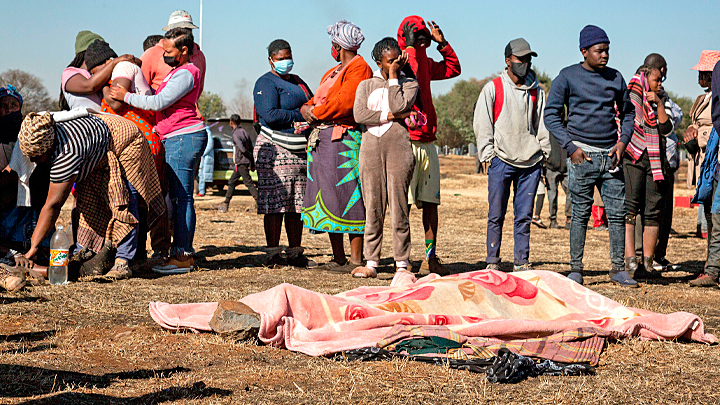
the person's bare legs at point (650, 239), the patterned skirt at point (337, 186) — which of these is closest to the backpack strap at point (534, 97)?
the patterned skirt at point (337, 186)

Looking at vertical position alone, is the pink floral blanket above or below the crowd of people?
below

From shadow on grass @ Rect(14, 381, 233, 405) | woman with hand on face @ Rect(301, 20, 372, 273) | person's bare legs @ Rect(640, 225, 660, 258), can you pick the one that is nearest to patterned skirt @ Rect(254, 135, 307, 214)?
woman with hand on face @ Rect(301, 20, 372, 273)

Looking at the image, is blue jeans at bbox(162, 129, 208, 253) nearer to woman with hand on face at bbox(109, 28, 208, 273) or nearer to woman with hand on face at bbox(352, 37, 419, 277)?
woman with hand on face at bbox(109, 28, 208, 273)

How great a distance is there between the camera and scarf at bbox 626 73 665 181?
7.21 m

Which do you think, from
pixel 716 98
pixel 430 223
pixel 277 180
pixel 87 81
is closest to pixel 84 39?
pixel 87 81

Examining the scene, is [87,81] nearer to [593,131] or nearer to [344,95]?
[344,95]

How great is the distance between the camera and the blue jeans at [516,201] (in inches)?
264

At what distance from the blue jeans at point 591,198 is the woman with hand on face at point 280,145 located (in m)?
2.60

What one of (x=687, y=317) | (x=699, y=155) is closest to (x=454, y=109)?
(x=699, y=155)

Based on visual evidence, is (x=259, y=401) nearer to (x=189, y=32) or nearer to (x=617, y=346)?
(x=617, y=346)

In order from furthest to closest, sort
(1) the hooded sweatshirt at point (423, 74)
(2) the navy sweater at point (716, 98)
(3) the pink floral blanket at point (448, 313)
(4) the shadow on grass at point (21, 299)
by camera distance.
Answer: (1) the hooded sweatshirt at point (423, 74) < (2) the navy sweater at point (716, 98) < (4) the shadow on grass at point (21, 299) < (3) the pink floral blanket at point (448, 313)

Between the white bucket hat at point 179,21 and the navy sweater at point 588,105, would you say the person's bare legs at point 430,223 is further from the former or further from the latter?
the white bucket hat at point 179,21

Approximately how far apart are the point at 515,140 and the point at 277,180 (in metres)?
2.34

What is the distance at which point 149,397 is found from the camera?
3.09m
